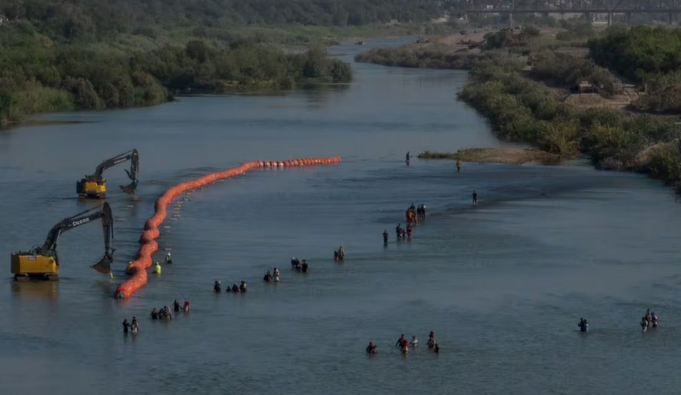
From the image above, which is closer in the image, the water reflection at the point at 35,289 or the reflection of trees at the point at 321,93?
the water reflection at the point at 35,289

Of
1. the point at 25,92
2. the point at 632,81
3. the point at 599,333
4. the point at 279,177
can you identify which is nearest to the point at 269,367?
the point at 599,333

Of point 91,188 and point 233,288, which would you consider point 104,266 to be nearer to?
point 233,288

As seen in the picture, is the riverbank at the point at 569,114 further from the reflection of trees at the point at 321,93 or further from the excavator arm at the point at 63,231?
the excavator arm at the point at 63,231

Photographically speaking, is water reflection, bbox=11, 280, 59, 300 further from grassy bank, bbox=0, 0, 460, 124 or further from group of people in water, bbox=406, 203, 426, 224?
grassy bank, bbox=0, 0, 460, 124

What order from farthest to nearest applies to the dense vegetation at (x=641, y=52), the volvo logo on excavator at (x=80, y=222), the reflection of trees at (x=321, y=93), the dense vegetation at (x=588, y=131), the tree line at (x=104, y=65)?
the dense vegetation at (x=641, y=52), the reflection of trees at (x=321, y=93), the tree line at (x=104, y=65), the dense vegetation at (x=588, y=131), the volvo logo on excavator at (x=80, y=222)

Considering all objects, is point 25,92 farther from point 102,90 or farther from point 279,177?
point 279,177

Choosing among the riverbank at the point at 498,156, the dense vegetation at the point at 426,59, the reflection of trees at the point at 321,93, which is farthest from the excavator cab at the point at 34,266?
the dense vegetation at the point at 426,59
